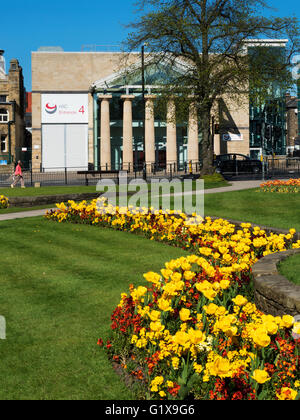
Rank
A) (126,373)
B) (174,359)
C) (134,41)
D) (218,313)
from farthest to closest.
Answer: (134,41), (126,373), (218,313), (174,359)

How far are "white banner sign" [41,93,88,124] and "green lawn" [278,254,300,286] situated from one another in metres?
51.0

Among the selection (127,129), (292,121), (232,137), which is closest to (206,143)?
(127,129)

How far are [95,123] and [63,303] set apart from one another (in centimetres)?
5033

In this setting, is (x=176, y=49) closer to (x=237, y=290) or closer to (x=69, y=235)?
(x=69, y=235)

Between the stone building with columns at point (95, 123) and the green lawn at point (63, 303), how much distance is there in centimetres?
4109

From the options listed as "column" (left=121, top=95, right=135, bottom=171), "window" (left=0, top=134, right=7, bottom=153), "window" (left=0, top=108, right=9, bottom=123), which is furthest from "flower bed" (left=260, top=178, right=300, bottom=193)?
"window" (left=0, top=108, right=9, bottom=123)

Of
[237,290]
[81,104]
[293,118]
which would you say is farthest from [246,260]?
[293,118]

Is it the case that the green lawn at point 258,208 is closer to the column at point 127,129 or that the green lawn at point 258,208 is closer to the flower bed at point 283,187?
the flower bed at point 283,187

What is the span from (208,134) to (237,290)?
78.9ft

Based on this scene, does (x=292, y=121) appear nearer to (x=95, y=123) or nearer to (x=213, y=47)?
(x=95, y=123)

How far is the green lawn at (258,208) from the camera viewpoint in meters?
13.4

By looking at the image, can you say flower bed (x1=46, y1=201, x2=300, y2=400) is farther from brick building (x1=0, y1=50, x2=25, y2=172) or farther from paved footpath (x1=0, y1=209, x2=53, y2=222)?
brick building (x1=0, y1=50, x2=25, y2=172)

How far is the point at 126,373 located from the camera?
4941mm

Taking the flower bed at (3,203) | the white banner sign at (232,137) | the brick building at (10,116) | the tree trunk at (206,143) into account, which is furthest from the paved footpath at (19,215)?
the white banner sign at (232,137)
